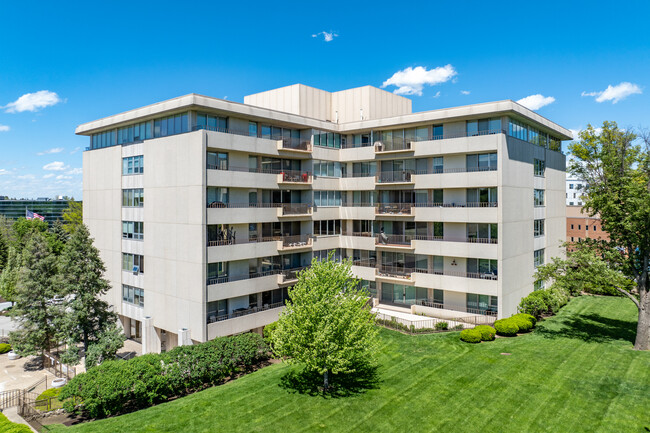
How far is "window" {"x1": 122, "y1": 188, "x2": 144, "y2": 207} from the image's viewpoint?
113 feet

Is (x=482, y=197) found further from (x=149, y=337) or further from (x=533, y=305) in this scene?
(x=149, y=337)

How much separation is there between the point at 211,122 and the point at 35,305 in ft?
65.2

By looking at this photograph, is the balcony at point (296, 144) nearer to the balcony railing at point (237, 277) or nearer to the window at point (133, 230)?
the balcony railing at point (237, 277)

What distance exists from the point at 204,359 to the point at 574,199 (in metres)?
124

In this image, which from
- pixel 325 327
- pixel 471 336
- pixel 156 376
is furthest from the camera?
pixel 471 336

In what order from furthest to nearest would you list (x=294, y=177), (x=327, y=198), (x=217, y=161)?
(x=327, y=198) → (x=294, y=177) → (x=217, y=161)

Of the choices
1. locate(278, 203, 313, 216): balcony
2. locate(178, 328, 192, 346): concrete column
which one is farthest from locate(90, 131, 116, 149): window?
locate(178, 328, 192, 346): concrete column

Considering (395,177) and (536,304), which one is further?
(395,177)

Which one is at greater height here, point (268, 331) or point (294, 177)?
point (294, 177)

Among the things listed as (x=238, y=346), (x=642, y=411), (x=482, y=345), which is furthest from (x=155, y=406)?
(x=642, y=411)

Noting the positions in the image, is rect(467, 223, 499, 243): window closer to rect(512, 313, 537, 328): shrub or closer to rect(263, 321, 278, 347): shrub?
rect(512, 313, 537, 328): shrub

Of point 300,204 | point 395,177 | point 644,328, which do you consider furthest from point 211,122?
point 644,328

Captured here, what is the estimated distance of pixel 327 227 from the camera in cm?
4056

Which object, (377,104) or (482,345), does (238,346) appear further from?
(377,104)
